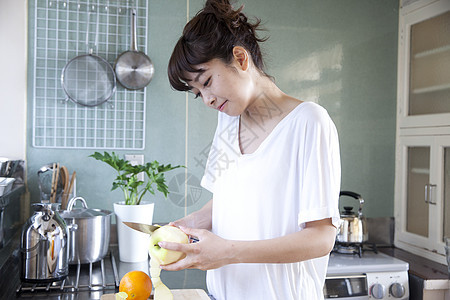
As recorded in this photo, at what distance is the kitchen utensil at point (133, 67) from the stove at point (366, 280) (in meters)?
1.18

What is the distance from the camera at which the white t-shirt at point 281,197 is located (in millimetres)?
971

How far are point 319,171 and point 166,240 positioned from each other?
38cm

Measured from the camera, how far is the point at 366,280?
195 cm

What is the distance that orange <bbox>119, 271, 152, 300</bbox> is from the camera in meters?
1.20

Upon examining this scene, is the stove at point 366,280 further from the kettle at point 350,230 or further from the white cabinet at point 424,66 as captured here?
the white cabinet at point 424,66

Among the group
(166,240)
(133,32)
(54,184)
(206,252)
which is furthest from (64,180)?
(206,252)

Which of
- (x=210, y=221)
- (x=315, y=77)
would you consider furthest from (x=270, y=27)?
(x=210, y=221)

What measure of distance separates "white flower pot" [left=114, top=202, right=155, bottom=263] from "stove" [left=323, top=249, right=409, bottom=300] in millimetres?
786

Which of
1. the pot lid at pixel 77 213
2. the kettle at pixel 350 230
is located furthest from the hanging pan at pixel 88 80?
the kettle at pixel 350 230

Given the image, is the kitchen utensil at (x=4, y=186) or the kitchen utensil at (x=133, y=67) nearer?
the kitchen utensil at (x=4, y=186)

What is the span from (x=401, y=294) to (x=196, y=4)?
162 cm

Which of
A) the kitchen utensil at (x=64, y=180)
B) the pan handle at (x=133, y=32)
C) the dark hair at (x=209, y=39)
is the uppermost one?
the pan handle at (x=133, y=32)

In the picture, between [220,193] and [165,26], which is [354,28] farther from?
[220,193]

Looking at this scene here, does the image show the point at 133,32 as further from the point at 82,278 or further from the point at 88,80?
the point at 82,278
